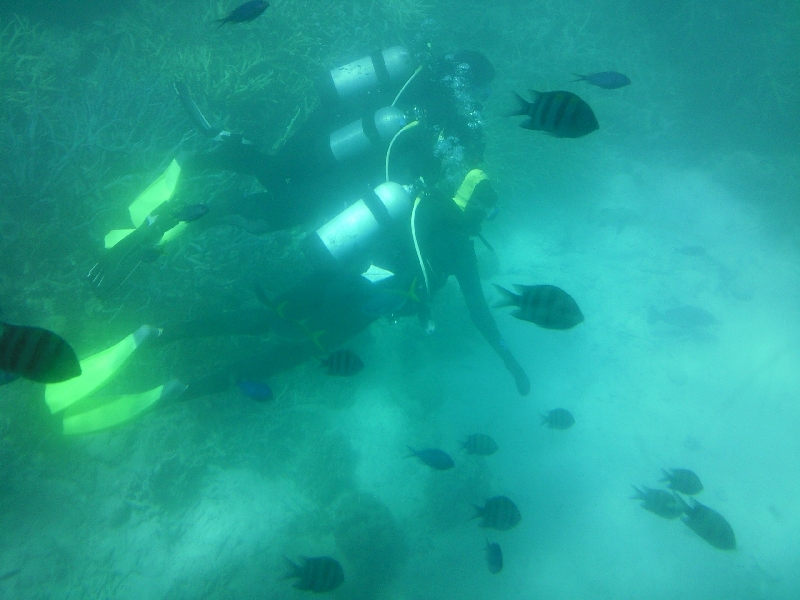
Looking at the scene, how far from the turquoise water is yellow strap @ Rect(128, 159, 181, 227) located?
3.16ft

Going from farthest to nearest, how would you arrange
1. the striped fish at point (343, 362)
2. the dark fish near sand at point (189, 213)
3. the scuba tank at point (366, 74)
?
1. the scuba tank at point (366, 74)
2. the dark fish near sand at point (189, 213)
3. the striped fish at point (343, 362)

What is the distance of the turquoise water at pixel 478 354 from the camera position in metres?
5.49

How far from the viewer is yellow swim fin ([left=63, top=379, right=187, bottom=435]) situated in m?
4.80

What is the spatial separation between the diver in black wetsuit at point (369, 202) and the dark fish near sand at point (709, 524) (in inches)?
113

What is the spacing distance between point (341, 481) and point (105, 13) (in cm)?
908

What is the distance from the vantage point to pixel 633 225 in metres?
10.5

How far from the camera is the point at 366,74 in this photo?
521 cm

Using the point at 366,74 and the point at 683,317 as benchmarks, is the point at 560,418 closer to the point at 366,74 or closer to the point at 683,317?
the point at 366,74

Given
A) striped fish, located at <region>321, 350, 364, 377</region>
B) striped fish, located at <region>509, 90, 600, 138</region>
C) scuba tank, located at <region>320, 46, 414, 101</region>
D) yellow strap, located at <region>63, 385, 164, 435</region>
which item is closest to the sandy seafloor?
yellow strap, located at <region>63, 385, 164, 435</region>

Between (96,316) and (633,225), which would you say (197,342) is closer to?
(96,316)

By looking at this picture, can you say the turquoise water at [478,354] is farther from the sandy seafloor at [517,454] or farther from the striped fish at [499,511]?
the striped fish at [499,511]

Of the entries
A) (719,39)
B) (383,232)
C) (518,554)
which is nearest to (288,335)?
(383,232)

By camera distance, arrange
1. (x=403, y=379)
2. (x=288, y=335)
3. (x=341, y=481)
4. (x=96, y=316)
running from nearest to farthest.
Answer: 1. (x=288, y=335)
2. (x=96, y=316)
3. (x=341, y=481)
4. (x=403, y=379)

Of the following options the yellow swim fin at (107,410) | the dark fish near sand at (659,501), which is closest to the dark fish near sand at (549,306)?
the dark fish near sand at (659,501)
